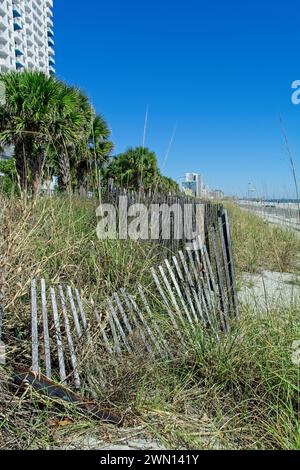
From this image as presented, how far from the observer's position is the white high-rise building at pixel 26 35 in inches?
2134

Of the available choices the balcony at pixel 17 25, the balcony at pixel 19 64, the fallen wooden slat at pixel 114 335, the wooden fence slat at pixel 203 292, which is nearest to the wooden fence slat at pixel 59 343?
the fallen wooden slat at pixel 114 335

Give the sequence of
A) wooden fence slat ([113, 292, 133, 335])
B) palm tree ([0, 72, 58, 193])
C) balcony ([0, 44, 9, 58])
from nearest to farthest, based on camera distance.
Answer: wooden fence slat ([113, 292, 133, 335]) < palm tree ([0, 72, 58, 193]) < balcony ([0, 44, 9, 58])

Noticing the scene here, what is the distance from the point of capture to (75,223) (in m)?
3.77

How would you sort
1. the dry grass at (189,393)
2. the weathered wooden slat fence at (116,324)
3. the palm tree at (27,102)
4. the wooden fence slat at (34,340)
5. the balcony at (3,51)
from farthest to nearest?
the balcony at (3,51) → the palm tree at (27,102) → the weathered wooden slat fence at (116,324) → the wooden fence slat at (34,340) → the dry grass at (189,393)

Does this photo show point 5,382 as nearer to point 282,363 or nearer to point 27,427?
point 27,427

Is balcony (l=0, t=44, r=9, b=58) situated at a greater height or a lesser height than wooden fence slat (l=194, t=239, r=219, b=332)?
greater

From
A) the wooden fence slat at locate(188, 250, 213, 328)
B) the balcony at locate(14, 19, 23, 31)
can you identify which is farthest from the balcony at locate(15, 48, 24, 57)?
the wooden fence slat at locate(188, 250, 213, 328)

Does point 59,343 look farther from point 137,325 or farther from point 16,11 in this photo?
point 16,11

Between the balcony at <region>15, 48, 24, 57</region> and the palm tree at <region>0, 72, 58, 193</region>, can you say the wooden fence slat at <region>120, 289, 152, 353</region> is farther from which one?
the balcony at <region>15, 48, 24, 57</region>

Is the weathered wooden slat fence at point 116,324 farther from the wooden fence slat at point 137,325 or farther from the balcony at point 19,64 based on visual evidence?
the balcony at point 19,64

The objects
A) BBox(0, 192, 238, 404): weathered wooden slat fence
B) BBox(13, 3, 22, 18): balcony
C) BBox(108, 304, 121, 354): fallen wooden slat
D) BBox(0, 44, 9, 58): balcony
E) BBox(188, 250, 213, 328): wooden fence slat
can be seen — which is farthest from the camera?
BBox(13, 3, 22, 18): balcony

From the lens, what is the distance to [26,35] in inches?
2608

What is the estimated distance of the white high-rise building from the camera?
54.2 metres

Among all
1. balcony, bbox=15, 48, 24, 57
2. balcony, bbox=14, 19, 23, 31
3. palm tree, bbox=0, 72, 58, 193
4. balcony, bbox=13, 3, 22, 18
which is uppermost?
balcony, bbox=13, 3, 22, 18
